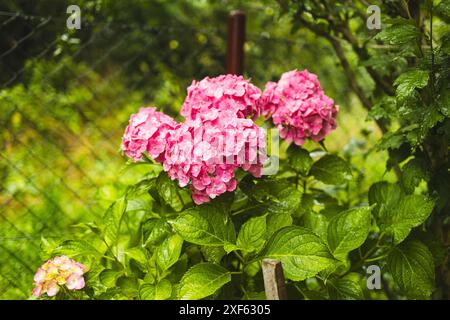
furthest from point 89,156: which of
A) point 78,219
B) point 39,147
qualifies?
point 78,219

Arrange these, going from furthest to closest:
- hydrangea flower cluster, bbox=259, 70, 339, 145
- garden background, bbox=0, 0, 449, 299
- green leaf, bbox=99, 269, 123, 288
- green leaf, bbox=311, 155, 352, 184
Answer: garden background, bbox=0, 0, 449, 299 < green leaf, bbox=311, 155, 352, 184 < hydrangea flower cluster, bbox=259, 70, 339, 145 < green leaf, bbox=99, 269, 123, 288

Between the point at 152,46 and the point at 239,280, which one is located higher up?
the point at 152,46

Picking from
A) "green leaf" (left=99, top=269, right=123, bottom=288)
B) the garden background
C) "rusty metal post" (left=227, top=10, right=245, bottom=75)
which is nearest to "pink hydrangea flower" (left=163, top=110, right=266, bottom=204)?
"green leaf" (left=99, top=269, right=123, bottom=288)

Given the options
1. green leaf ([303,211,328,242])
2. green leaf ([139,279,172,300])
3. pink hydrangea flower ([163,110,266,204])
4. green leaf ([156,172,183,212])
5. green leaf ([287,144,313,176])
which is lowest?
green leaf ([139,279,172,300])

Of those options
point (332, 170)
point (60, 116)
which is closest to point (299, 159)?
point (332, 170)

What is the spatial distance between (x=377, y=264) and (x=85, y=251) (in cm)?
85

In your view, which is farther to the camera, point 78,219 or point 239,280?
point 78,219

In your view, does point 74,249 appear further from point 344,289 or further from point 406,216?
point 406,216

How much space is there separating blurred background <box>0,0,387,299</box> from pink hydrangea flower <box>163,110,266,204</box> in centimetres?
68

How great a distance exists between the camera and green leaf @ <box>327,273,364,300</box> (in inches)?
59.7

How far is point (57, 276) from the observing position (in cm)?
146

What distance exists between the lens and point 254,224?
1.41m

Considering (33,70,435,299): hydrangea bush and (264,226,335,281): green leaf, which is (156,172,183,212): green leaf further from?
(264,226,335,281): green leaf

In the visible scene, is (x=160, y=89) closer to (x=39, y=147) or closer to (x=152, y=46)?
(x=152, y=46)
